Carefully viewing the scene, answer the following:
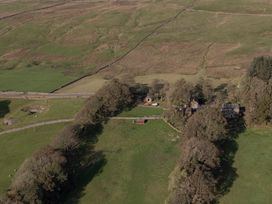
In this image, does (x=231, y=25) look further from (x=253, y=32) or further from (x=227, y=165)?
(x=227, y=165)

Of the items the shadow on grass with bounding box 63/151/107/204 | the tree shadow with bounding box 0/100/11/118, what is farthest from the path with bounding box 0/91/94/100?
the shadow on grass with bounding box 63/151/107/204

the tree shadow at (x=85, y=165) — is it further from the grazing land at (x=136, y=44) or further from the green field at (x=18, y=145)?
the grazing land at (x=136, y=44)

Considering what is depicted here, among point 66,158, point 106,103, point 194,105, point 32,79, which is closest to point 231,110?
point 194,105

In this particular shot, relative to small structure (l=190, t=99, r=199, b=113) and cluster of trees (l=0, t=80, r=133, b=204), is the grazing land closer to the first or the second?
small structure (l=190, t=99, r=199, b=113)

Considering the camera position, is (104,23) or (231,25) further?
(104,23)

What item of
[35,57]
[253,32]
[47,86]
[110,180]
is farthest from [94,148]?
[253,32]

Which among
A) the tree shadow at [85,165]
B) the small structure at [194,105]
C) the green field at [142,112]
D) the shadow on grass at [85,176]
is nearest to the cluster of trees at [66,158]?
the tree shadow at [85,165]
